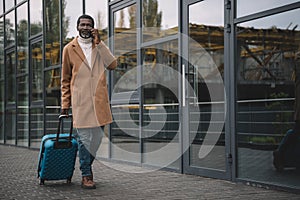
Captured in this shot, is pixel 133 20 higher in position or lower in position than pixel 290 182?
higher

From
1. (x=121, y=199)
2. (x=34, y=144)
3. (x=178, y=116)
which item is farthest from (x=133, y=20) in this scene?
(x=34, y=144)

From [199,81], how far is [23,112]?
6.46 metres

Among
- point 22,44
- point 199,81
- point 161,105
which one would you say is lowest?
point 161,105

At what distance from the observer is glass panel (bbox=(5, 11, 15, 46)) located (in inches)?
500

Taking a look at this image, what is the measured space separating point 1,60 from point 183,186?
900 cm

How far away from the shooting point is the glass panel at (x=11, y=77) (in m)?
12.5

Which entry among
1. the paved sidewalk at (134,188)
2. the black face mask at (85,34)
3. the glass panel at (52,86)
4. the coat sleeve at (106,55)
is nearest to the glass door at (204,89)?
the paved sidewalk at (134,188)

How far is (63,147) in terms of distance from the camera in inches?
225

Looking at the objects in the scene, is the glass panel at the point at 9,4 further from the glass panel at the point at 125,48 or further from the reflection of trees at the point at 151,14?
the reflection of trees at the point at 151,14

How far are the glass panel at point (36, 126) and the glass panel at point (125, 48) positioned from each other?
3.21 metres

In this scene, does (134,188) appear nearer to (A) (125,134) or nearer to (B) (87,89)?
(B) (87,89)

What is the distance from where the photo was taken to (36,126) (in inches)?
442

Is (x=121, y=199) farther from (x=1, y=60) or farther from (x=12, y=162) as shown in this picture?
(x=1, y=60)

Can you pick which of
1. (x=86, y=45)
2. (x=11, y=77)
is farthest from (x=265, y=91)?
(x=11, y=77)
